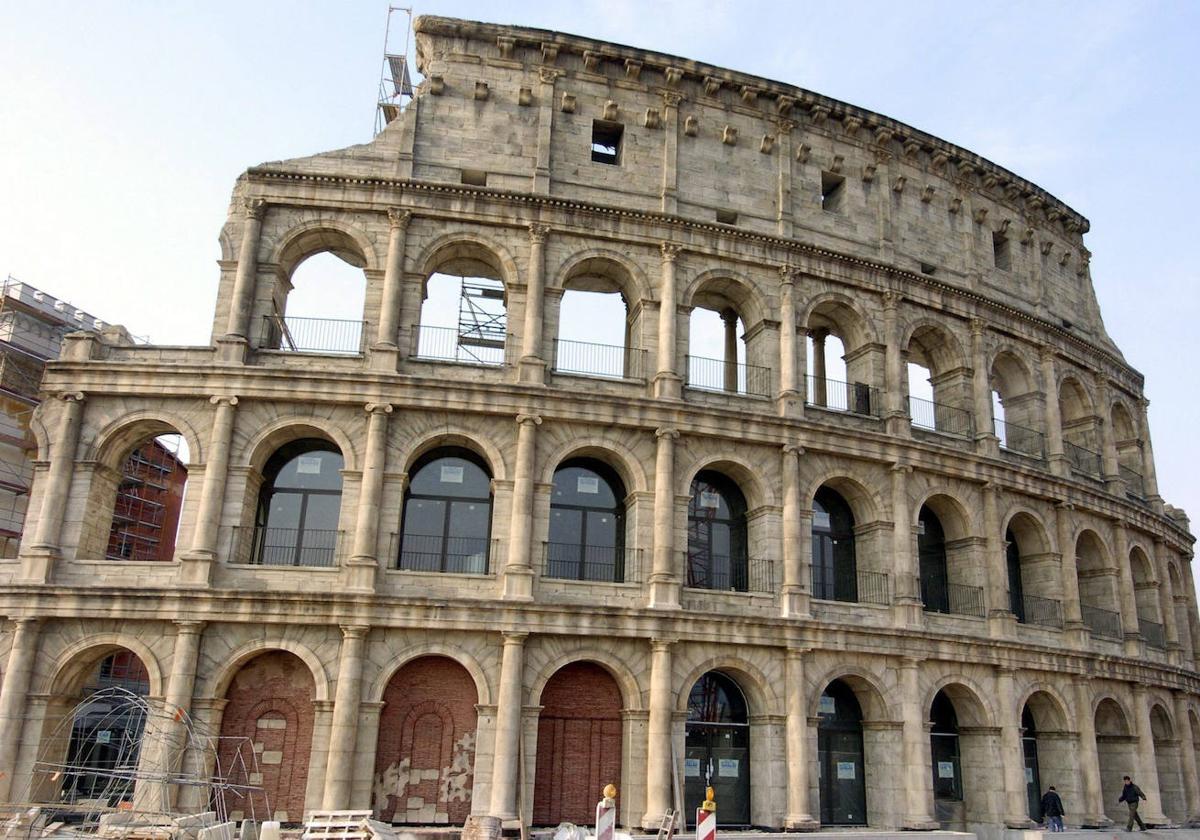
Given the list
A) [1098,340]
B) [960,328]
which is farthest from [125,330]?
[1098,340]

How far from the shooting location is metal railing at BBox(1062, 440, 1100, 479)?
97.8 ft

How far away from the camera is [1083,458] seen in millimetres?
30125

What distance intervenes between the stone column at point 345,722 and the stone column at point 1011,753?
1610 cm

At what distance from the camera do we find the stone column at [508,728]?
19031mm

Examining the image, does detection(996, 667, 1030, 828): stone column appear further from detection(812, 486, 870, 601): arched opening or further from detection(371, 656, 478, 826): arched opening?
detection(371, 656, 478, 826): arched opening

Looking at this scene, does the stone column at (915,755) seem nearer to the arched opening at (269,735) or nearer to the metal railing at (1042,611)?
the metal railing at (1042,611)

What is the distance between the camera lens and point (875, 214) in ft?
89.0

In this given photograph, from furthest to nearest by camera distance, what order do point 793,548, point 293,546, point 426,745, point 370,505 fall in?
point 793,548 → point 293,546 → point 370,505 → point 426,745

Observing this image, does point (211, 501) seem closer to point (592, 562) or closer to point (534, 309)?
point (534, 309)

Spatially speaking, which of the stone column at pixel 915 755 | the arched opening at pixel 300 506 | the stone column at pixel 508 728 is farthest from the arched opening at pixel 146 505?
the stone column at pixel 915 755

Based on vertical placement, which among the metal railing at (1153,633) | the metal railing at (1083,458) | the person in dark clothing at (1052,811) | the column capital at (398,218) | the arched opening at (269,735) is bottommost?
the person in dark clothing at (1052,811)

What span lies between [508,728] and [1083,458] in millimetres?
21385

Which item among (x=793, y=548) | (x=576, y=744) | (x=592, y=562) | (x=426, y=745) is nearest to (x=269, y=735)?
(x=426, y=745)

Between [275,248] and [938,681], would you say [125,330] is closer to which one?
[275,248]
